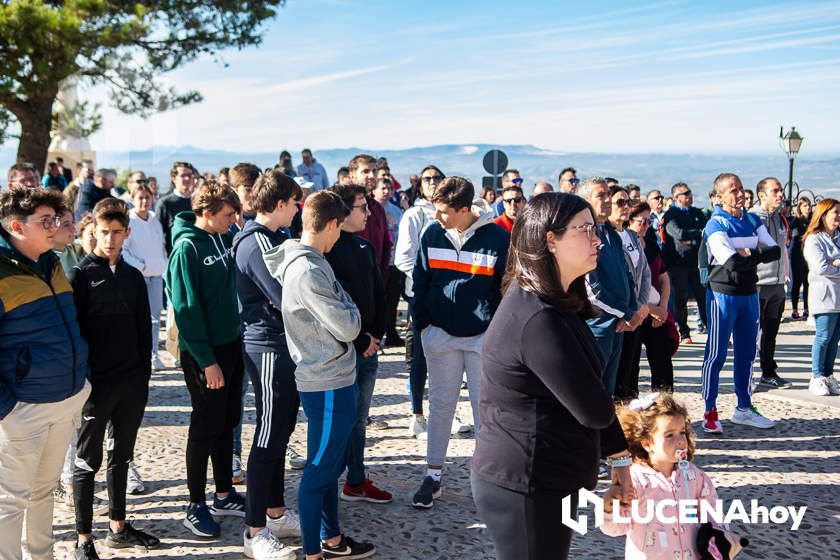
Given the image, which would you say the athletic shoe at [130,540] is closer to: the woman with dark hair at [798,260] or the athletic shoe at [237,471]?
the athletic shoe at [237,471]

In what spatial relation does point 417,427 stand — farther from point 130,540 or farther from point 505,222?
point 130,540

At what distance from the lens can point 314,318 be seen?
12.1 ft

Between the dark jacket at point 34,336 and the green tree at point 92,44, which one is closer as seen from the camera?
the dark jacket at point 34,336

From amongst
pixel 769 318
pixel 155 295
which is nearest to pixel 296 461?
pixel 155 295

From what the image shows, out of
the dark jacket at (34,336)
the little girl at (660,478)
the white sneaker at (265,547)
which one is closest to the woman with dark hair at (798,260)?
the little girl at (660,478)

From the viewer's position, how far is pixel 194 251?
4250 mm

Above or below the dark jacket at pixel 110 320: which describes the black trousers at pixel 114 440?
below

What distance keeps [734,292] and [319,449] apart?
4095mm

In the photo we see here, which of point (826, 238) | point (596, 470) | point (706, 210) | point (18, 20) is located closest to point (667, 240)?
point (706, 210)

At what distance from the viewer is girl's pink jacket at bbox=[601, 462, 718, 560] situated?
297 centimetres

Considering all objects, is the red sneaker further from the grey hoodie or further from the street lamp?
the street lamp

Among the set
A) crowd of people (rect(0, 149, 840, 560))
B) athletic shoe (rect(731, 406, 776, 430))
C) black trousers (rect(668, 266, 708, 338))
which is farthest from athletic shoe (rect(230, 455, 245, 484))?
black trousers (rect(668, 266, 708, 338))

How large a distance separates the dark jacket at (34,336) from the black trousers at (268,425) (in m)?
0.89

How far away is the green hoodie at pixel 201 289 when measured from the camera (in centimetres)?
420
